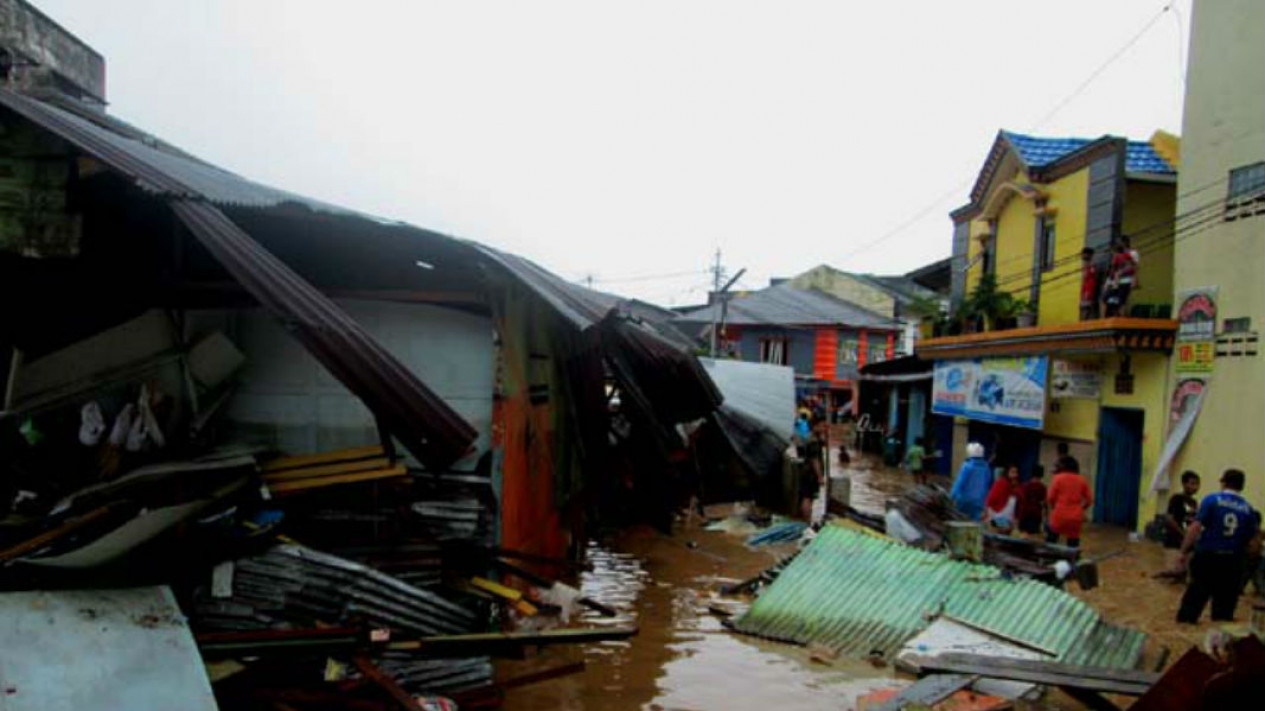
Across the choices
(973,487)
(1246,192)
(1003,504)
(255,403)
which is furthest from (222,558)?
(1246,192)

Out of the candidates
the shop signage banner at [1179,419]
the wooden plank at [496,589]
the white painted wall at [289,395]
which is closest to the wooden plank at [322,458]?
the white painted wall at [289,395]

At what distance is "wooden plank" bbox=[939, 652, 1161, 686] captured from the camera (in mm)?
6066

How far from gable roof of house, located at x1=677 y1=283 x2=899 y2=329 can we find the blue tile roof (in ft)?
73.7

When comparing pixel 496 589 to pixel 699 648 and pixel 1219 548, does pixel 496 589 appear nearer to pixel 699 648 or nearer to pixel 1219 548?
pixel 699 648

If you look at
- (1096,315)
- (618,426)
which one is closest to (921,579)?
(618,426)

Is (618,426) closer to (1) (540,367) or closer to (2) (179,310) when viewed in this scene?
(1) (540,367)

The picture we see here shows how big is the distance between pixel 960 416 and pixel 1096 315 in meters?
7.41

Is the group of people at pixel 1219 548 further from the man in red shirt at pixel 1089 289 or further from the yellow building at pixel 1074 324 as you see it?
the man in red shirt at pixel 1089 289

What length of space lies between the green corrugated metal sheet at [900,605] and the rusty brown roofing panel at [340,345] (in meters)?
5.35

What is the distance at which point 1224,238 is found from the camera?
13.5 meters

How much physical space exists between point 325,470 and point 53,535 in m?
2.08

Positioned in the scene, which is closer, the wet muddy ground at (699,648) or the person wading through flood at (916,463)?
the wet muddy ground at (699,648)

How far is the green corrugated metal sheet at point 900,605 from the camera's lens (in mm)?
7504

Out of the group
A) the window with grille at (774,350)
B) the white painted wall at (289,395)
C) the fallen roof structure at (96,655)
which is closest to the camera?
the fallen roof structure at (96,655)
